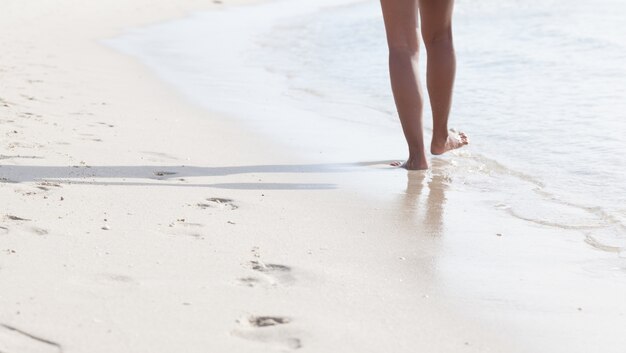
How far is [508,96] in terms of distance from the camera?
5805mm

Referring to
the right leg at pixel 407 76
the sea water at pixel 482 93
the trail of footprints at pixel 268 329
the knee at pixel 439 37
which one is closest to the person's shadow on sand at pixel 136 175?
the right leg at pixel 407 76

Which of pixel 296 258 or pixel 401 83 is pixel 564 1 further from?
pixel 296 258

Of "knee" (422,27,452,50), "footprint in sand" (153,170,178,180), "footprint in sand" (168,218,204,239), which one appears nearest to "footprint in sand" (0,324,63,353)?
"footprint in sand" (168,218,204,239)

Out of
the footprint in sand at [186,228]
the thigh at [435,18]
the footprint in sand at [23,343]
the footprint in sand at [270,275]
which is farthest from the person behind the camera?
the thigh at [435,18]

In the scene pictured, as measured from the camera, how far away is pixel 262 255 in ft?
8.87

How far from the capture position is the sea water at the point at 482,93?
12.7 ft

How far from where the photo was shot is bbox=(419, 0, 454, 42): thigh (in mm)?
4070

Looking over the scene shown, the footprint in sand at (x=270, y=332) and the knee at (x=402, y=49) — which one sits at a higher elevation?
the knee at (x=402, y=49)

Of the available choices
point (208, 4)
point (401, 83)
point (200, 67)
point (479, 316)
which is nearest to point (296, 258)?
point (479, 316)

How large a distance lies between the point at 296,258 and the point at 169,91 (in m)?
3.36

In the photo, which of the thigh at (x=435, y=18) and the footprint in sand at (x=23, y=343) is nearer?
the footprint in sand at (x=23, y=343)

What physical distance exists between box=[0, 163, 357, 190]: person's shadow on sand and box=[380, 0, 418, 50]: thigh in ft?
2.16

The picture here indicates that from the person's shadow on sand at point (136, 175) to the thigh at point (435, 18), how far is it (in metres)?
0.82

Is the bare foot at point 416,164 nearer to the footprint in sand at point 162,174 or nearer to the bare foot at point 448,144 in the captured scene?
the bare foot at point 448,144
